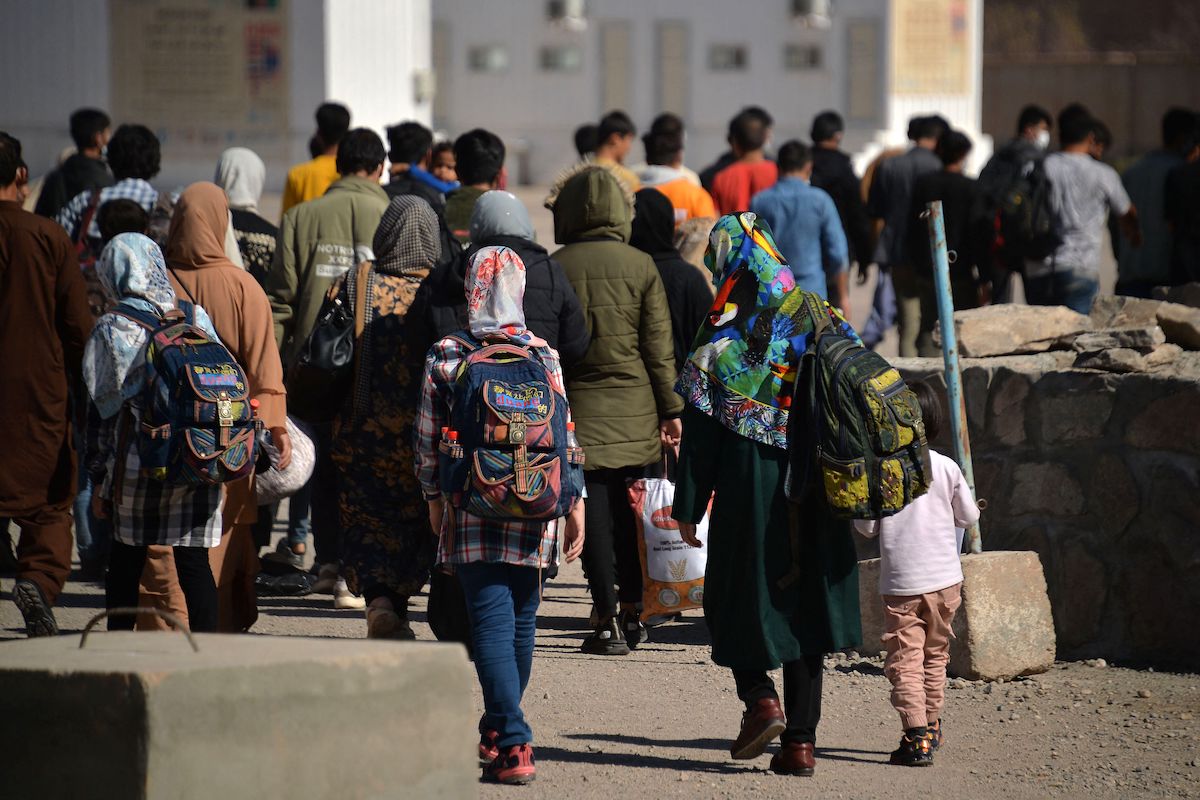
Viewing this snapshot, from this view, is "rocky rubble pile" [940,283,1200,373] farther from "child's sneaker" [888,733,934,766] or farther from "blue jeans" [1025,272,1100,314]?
"blue jeans" [1025,272,1100,314]

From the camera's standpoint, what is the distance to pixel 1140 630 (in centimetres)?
663

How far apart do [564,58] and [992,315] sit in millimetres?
26805

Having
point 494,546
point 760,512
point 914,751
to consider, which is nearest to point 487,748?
point 494,546

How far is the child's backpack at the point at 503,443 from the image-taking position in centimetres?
482

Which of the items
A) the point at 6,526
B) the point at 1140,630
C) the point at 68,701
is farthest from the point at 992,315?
the point at 68,701

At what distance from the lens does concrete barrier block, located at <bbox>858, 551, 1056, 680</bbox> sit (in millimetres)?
6215

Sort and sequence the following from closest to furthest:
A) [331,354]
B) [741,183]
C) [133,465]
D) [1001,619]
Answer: [133,465], [331,354], [1001,619], [741,183]

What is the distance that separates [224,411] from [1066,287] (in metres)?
6.60

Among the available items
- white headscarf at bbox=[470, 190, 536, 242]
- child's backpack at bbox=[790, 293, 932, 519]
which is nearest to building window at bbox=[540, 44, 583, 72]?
white headscarf at bbox=[470, 190, 536, 242]

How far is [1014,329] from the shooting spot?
7.35 m

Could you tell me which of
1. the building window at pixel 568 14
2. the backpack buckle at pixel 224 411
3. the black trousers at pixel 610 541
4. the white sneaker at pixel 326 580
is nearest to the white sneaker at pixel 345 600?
the white sneaker at pixel 326 580

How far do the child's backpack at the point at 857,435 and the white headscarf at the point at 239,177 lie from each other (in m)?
3.83

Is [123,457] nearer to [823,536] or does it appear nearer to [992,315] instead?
[823,536]

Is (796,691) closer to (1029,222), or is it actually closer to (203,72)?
(1029,222)
